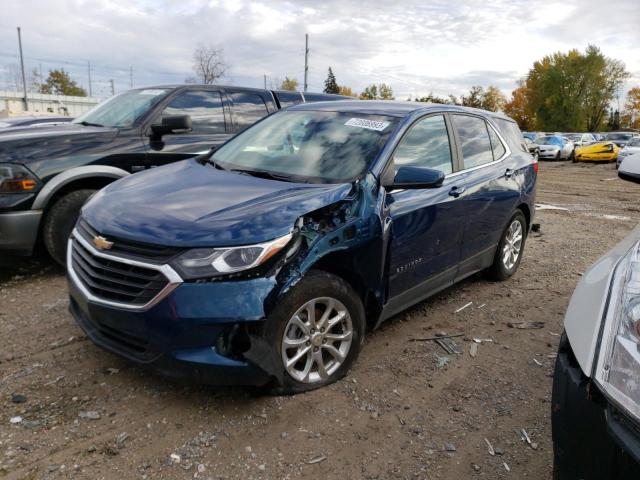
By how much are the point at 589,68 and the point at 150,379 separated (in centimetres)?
8397

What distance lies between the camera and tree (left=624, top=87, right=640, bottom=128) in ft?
289

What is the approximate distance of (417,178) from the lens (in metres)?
3.21


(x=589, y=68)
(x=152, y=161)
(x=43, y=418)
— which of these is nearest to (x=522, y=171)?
(x=152, y=161)

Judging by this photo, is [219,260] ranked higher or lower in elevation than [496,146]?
lower

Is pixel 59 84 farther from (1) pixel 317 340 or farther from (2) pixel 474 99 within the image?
(1) pixel 317 340

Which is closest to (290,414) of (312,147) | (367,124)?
(312,147)

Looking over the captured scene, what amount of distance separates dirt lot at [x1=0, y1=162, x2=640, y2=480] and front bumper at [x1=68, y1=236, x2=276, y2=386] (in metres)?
0.33

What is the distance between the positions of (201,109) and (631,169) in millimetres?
4452

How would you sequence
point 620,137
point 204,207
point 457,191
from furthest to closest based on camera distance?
1. point 620,137
2. point 457,191
3. point 204,207

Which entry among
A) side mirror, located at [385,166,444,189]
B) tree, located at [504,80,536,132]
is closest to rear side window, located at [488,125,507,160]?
side mirror, located at [385,166,444,189]

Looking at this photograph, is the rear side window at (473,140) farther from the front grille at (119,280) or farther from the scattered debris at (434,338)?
the front grille at (119,280)

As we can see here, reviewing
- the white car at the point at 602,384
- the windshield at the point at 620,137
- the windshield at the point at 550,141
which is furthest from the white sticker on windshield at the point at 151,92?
the windshield at the point at 620,137

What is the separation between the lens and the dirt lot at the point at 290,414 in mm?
2439

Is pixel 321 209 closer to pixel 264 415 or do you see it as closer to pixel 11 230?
pixel 264 415
